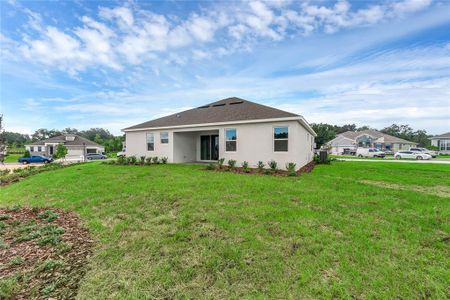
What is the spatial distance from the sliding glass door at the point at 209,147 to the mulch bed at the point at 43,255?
441 inches

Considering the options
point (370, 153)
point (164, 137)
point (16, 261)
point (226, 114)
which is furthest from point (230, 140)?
point (370, 153)

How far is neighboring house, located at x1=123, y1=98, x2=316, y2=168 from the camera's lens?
11188 mm

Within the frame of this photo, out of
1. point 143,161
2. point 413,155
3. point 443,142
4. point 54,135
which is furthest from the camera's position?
point 54,135

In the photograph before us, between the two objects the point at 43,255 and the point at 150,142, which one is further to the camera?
the point at 150,142

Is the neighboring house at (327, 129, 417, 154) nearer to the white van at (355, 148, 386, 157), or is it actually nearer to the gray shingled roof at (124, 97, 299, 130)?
the white van at (355, 148, 386, 157)

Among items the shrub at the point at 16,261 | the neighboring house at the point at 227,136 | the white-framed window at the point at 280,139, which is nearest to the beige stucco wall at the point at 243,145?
the neighboring house at the point at 227,136

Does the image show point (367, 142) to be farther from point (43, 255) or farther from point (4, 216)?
point (4, 216)

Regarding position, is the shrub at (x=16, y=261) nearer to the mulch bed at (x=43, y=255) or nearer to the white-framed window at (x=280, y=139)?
the mulch bed at (x=43, y=255)

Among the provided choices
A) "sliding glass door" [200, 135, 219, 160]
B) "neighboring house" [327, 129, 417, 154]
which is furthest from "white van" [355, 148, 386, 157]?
"sliding glass door" [200, 135, 219, 160]

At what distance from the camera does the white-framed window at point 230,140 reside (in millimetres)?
12630

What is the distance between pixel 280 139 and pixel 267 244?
338 inches

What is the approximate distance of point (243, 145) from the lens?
40.3 ft

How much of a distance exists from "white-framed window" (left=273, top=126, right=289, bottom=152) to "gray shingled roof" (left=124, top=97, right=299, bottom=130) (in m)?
0.77

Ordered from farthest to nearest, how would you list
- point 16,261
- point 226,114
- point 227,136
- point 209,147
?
point 209,147
point 226,114
point 227,136
point 16,261
